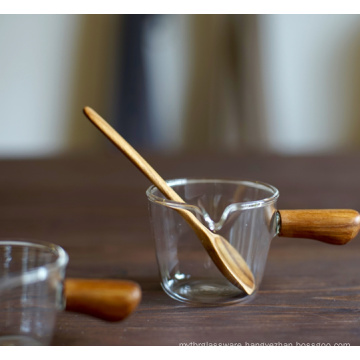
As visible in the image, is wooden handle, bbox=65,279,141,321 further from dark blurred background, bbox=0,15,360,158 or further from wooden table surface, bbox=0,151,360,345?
dark blurred background, bbox=0,15,360,158

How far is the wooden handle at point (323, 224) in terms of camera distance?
1.62ft

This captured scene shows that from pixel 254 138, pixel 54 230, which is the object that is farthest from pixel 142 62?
pixel 54 230

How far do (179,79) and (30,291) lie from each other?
166cm

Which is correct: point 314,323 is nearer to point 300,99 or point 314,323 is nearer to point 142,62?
point 142,62

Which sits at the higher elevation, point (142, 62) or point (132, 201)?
point (142, 62)

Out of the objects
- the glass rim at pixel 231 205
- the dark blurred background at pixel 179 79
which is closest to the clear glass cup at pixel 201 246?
the glass rim at pixel 231 205

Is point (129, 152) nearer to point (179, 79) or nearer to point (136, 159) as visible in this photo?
point (136, 159)

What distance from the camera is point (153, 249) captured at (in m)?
Answer: 0.64

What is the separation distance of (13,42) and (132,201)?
4.28ft

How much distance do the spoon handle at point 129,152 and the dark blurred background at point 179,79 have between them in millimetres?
1357

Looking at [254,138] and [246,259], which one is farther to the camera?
[254,138]

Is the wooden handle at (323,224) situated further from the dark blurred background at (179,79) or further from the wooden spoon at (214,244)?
the dark blurred background at (179,79)

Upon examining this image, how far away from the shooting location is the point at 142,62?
1.86 metres

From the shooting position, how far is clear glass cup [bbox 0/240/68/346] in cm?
36
